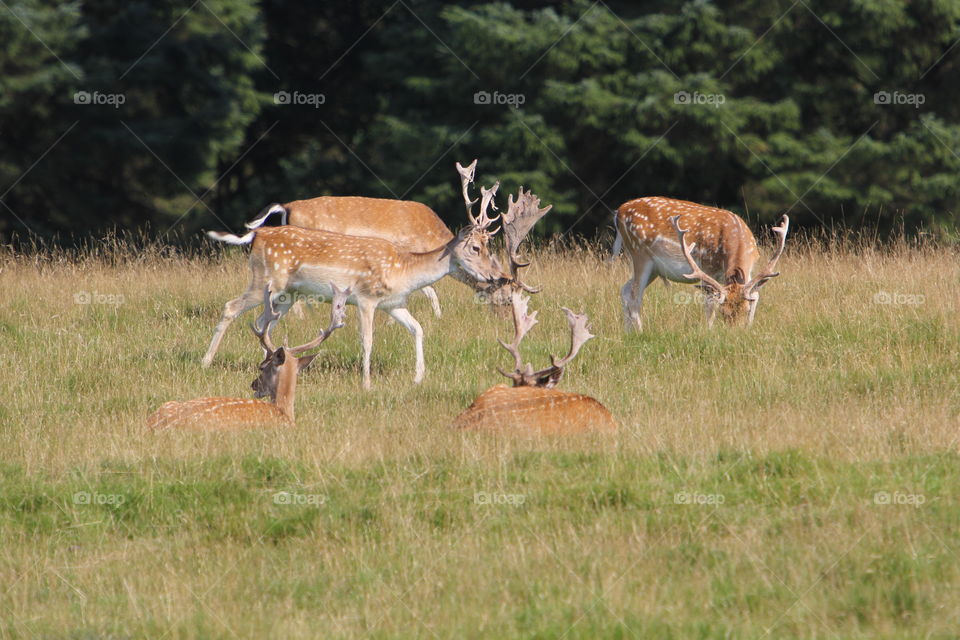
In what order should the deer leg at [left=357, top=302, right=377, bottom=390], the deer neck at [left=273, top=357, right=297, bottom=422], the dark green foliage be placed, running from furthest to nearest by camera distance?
the dark green foliage
the deer leg at [left=357, top=302, right=377, bottom=390]
the deer neck at [left=273, top=357, right=297, bottom=422]

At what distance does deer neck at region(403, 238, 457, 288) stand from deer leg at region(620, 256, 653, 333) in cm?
170

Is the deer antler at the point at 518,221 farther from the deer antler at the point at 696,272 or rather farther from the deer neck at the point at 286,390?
the deer neck at the point at 286,390

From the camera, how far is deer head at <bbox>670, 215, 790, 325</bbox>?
1095cm

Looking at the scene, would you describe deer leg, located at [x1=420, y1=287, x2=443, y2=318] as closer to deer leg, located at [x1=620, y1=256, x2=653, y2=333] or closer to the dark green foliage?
deer leg, located at [x1=620, y1=256, x2=653, y2=333]

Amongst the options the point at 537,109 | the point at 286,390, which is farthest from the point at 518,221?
the point at 537,109

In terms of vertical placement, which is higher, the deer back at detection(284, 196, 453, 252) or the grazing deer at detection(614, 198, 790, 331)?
the deer back at detection(284, 196, 453, 252)

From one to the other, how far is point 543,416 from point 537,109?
12.7 m

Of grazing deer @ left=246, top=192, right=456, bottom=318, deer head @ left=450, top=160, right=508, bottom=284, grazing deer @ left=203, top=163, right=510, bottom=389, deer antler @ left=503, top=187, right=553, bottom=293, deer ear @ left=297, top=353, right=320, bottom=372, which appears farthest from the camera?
grazing deer @ left=246, top=192, right=456, bottom=318

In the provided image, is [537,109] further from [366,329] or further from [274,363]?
[274,363]

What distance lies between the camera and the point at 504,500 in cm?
661

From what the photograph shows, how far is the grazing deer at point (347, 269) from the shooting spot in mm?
10430

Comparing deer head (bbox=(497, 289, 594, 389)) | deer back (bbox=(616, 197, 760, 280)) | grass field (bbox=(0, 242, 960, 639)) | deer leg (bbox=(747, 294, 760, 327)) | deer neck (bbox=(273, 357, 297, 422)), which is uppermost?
deer back (bbox=(616, 197, 760, 280))

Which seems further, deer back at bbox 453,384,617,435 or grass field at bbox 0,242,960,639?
deer back at bbox 453,384,617,435

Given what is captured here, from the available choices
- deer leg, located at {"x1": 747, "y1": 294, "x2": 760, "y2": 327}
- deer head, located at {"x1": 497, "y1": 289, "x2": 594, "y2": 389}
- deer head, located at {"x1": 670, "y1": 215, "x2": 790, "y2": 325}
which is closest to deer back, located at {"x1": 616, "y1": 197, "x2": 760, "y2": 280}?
deer head, located at {"x1": 670, "y1": 215, "x2": 790, "y2": 325}
